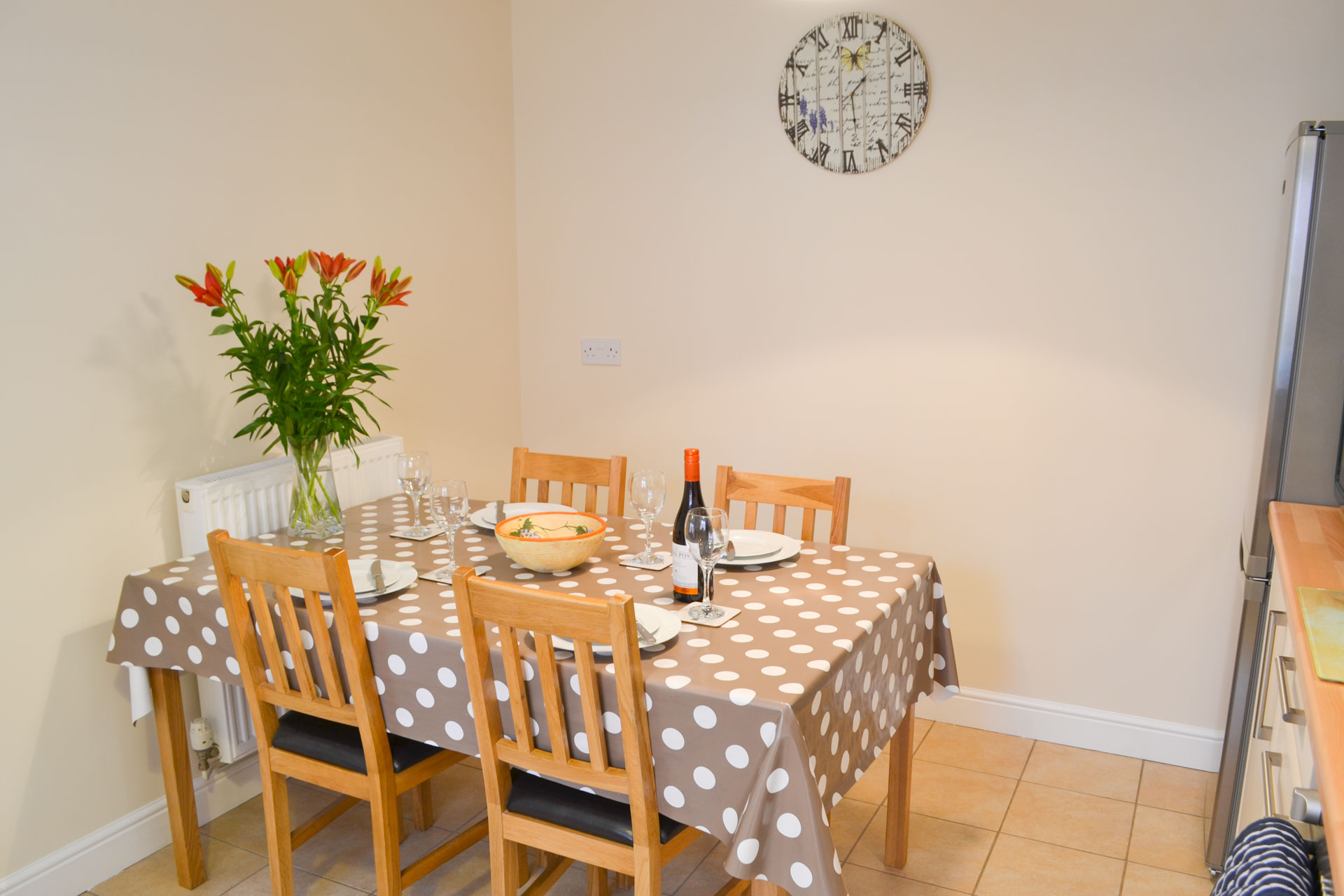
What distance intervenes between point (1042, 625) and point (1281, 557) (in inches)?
49.6

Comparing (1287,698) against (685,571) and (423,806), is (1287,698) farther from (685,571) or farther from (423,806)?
(423,806)

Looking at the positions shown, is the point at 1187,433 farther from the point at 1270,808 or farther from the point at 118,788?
the point at 118,788

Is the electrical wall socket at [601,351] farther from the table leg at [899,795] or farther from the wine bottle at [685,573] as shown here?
the table leg at [899,795]

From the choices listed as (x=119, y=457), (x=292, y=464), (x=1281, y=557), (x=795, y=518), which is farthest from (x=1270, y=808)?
(x=119, y=457)

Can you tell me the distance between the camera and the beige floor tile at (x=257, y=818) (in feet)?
8.04

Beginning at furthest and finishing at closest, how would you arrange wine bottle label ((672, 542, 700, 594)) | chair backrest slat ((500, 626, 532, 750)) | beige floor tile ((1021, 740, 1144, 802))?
beige floor tile ((1021, 740, 1144, 802)) → wine bottle label ((672, 542, 700, 594)) → chair backrest slat ((500, 626, 532, 750))

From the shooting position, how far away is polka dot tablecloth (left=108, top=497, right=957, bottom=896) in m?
1.45

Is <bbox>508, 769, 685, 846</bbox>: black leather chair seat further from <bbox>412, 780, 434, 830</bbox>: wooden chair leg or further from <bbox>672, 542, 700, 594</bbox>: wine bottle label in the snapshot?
<bbox>412, 780, 434, 830</bbox>: wooden chair leg

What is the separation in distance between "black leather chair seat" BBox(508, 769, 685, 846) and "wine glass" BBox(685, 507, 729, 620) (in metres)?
0.37

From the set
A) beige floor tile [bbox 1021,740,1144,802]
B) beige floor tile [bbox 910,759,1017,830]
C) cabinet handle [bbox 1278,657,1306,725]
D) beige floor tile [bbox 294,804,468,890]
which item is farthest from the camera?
beige floor tile [bbox 1021,740,1144,802]

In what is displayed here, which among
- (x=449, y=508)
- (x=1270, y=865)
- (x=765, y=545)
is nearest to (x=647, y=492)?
(x=765, y=545)

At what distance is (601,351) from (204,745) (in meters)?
1.81

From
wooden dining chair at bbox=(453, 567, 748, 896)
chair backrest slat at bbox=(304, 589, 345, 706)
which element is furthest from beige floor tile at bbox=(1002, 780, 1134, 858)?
chair backrest slat at bbox=(304, 589, 345, 706)

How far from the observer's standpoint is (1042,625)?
114 inches
